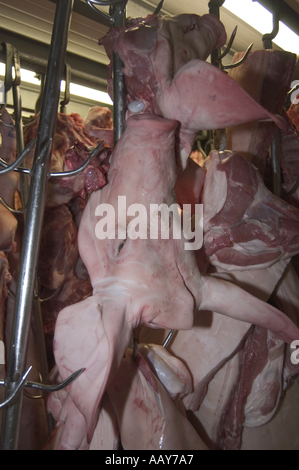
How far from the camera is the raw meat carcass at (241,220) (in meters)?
1.02

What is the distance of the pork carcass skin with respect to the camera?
0.73 meters

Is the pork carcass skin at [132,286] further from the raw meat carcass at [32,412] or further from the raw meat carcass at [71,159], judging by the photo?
the raw meat carcass at [32,412]

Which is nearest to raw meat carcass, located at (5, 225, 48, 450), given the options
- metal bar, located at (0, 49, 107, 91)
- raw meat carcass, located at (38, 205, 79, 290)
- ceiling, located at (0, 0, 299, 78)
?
raw meat carcass, located at (38, 205, 79, 290)

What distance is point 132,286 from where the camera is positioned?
2.56ft

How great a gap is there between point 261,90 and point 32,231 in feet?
3.03

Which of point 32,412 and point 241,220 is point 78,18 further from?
point 32,412

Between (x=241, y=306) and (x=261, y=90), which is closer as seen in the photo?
(x=241, y=306)

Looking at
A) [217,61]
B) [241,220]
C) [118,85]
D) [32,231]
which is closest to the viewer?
[32,231]

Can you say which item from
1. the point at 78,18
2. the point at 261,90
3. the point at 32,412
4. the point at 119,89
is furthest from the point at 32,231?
the point at 78,18

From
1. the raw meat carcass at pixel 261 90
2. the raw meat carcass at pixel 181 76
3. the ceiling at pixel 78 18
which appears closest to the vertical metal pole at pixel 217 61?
the raw meat carcass at pixel 261 90

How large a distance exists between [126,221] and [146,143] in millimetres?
167

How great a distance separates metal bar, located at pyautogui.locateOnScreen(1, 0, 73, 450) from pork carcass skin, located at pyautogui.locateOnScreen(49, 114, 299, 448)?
0.07 meters

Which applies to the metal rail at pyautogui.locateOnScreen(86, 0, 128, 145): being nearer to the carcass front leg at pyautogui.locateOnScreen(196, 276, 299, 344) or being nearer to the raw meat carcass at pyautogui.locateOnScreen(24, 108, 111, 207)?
the raw meat carcass at pyautogui.locateOnScreen(24, 108, 111, 207)

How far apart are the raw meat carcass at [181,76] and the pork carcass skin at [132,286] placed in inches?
2.6
